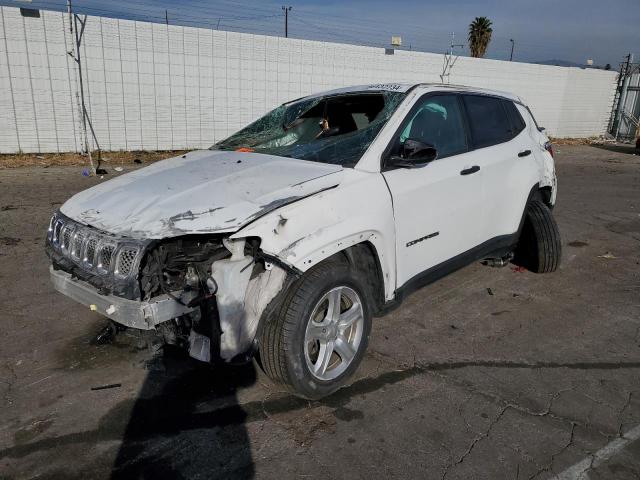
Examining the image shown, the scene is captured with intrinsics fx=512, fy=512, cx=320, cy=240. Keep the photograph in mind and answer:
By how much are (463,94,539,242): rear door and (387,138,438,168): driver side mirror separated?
898mm

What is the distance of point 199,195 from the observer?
9.79ft

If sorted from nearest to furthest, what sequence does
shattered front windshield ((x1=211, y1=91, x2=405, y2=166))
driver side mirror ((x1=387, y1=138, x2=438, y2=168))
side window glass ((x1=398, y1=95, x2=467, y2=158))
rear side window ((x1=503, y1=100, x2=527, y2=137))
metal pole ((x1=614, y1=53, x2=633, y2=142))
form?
driver side mirror ((x1=387, y1=138, x2=438, y2=168))
shattered front windshield ((x1=211, y1=91, x2=405, y2=166))
side window glass ((x1=398, y1=95, x2=467, y2=158))
rear side window ((x1=503, y1=100, x2=527, y2=137))
metal pole ((x1=614, y1=53, x2=633, y2=142))

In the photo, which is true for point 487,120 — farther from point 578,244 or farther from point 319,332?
point 578,244

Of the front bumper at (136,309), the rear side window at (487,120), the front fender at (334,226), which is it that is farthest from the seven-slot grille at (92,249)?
the rear side window at (487,120)

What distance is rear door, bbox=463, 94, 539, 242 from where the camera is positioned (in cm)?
431

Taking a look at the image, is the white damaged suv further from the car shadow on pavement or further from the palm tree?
the palm tree

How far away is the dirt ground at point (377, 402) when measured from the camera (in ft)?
8.59

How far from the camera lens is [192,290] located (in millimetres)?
2762

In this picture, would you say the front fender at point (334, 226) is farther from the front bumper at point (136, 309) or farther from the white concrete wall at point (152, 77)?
the white concrete wall at point (152, 77)

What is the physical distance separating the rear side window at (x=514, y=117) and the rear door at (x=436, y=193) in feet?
3.07

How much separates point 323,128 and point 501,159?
1577 millimetres

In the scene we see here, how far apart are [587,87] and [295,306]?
75.5ft

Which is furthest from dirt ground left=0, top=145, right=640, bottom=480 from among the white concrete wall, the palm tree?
the palm tree

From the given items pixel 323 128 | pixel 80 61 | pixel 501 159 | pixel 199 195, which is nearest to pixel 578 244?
pixel 501 159
